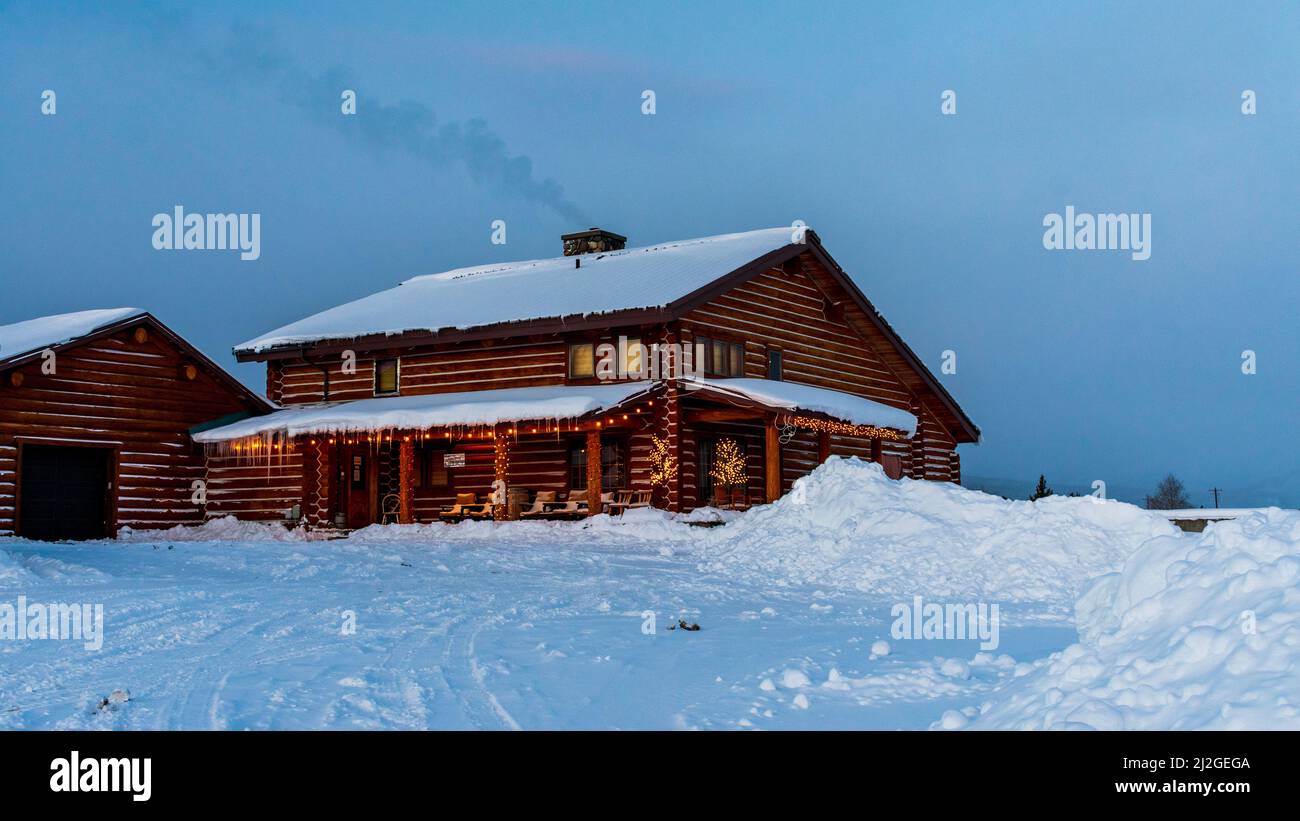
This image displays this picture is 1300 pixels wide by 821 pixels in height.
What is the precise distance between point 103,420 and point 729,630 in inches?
860

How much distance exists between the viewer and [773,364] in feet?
103

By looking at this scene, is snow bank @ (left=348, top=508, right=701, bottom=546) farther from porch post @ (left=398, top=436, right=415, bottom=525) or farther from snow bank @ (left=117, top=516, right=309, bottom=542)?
snow bank @ (left=117, top=516, right=309, bottom=542)

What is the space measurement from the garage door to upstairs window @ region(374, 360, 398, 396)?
6.93 m

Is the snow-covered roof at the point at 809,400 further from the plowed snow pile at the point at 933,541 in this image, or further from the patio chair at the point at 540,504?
the plowed snow pile at the point at 933,541

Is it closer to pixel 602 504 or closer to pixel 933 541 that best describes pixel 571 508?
pixel 602 504

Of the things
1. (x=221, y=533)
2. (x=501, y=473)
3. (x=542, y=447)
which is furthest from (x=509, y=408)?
(x=221, y=533)

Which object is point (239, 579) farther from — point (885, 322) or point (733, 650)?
point (885, 322)

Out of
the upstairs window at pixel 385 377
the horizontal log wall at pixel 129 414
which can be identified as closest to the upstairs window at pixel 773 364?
the upstairs window at pixel 385 377

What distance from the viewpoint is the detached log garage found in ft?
87.7

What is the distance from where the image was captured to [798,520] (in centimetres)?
1969

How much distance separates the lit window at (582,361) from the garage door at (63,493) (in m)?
11.6

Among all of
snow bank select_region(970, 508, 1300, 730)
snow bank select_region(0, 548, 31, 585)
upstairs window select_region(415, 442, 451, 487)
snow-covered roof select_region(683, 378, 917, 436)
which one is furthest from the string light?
snow bank select_region(970, 508, 1300, 730)
